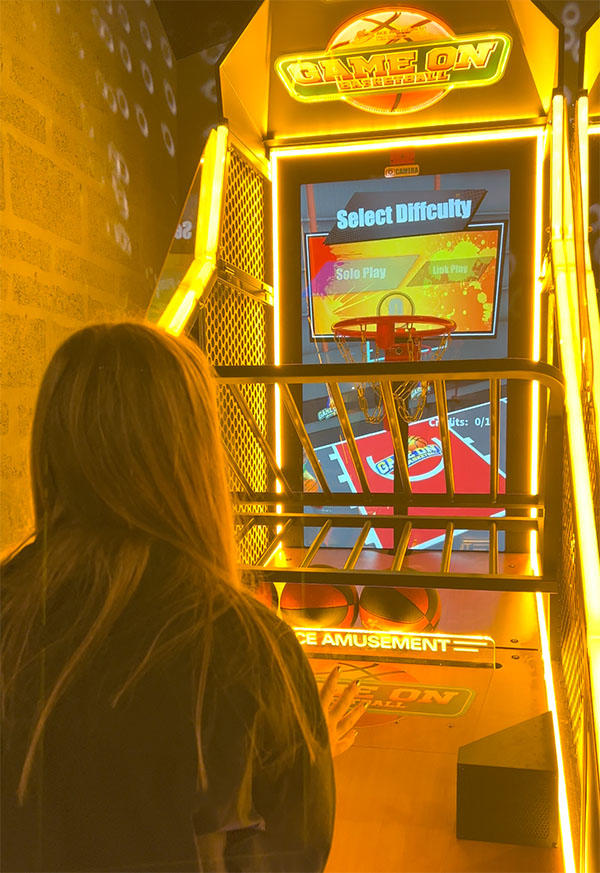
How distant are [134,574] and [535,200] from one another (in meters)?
2.65

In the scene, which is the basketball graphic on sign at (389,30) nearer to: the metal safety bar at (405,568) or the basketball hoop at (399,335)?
the basketball hoop at (399,335)

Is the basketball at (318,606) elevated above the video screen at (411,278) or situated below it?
below

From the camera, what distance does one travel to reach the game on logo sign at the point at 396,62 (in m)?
2.72

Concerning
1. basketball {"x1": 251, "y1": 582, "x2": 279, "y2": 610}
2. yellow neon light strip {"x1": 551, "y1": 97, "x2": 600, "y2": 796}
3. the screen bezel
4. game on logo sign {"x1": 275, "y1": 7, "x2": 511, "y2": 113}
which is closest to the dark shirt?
yellow neon light strip {"x1": 551, "y1": 97, "x2": 600, "y2": 796}

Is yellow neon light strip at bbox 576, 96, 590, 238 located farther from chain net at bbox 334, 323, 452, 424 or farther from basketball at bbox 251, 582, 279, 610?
basketball at bbox 251, 582, 279, 610

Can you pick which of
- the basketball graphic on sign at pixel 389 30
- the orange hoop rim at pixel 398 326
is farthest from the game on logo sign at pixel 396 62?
the orange hoop rim at pixel 398 326

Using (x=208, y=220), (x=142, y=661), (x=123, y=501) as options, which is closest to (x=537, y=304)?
(x=208, y=220)

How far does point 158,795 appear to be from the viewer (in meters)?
0.75

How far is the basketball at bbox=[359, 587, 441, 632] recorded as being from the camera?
2.34 meters

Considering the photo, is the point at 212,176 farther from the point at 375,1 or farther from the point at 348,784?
the point at 348,784

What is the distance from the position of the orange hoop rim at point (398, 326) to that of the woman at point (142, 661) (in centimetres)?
187

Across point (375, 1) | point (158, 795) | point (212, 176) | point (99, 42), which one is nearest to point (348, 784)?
point (158, 795)

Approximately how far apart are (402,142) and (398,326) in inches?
29.2

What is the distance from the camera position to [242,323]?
2.89 metres
